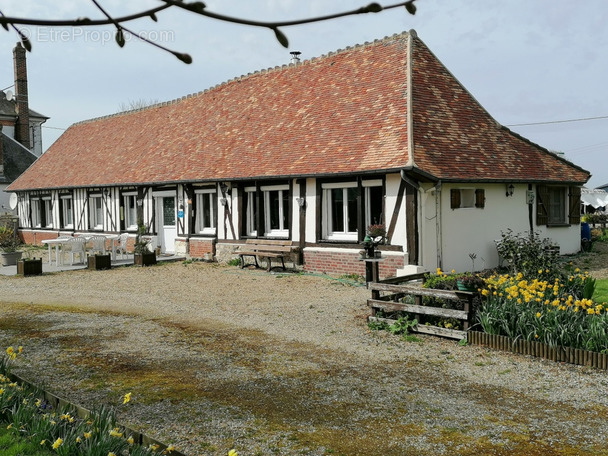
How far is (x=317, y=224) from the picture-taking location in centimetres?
1502

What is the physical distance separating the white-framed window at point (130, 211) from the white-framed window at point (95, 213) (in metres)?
1.92

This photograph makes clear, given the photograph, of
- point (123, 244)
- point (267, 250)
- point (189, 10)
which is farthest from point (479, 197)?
point (189, 10)

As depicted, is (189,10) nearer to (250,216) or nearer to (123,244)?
(250,216)

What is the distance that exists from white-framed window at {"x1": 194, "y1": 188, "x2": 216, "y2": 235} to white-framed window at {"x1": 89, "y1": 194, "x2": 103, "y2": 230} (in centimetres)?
643

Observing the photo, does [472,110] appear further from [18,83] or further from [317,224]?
[18,83]

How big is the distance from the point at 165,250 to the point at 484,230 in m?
11.4

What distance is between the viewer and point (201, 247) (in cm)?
1859

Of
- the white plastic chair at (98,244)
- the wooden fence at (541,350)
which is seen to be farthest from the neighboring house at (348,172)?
the wooden fence at (541,350)

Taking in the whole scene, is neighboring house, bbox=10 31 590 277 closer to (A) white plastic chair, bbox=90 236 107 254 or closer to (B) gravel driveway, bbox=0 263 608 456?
(A) white plastic chair, bbox=90 236 107 254

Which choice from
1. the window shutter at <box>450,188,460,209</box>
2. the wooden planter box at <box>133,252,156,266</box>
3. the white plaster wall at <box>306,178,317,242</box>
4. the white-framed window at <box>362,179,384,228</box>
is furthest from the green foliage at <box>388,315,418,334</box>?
the wooden planter box at <box>133,252,156,266</box>

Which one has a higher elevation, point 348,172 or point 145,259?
point 348,172

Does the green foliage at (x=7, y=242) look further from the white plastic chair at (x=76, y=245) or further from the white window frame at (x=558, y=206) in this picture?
the white window frame at (x=558, y=206)

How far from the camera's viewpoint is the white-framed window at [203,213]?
18.7 metres

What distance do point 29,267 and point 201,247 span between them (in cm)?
501
